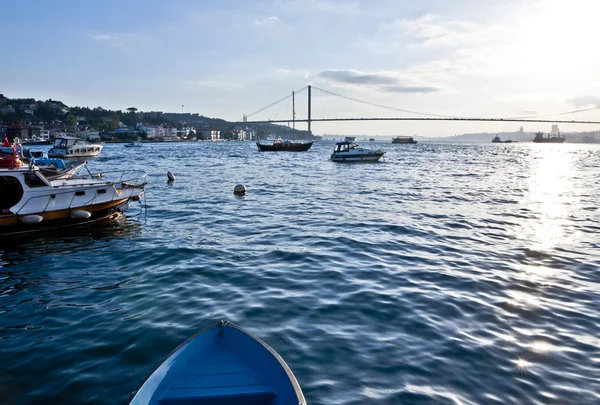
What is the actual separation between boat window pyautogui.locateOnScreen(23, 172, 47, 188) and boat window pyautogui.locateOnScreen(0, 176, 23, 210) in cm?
39

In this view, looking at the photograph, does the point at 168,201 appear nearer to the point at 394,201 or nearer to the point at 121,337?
the point at 394,201

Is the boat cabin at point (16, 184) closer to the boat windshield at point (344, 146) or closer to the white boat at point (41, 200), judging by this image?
the white boat at point (41, 200)

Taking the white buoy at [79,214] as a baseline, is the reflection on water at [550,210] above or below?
below

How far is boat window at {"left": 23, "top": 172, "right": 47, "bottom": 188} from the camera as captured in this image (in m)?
12.5

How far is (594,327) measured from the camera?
6578 millimetres

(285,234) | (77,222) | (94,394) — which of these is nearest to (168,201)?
(77,222)

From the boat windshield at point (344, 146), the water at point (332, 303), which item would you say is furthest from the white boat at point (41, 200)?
the boat windshield at point (344, 146)

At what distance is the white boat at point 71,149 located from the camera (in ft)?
172

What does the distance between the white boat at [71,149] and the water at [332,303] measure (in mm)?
44708

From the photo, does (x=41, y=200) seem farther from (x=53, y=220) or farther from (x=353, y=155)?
(x=353, y=155)

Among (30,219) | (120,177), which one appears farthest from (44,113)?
(30,219)

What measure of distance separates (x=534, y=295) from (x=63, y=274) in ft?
32.8

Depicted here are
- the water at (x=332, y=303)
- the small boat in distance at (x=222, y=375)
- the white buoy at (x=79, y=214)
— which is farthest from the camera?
the white buoy at (x=79, y=214)

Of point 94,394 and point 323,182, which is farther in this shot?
point 323,182
